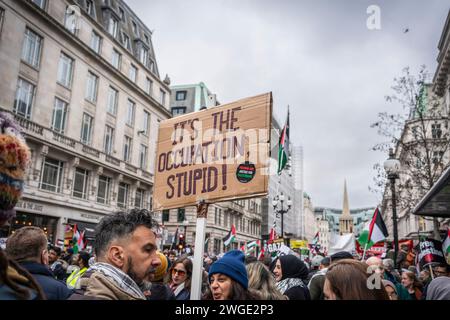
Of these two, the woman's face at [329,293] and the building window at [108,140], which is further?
the building window at [108,140]

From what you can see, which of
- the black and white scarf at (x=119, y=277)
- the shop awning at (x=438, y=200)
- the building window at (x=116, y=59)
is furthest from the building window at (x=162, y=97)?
the black and white scarf at (x=119, y=277)

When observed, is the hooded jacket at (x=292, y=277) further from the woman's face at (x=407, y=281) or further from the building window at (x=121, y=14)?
the building window at (x=121, y=14)

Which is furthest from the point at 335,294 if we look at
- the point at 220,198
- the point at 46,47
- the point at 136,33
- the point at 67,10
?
the point at 136,33

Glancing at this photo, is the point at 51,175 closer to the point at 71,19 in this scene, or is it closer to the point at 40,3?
the point at 71,19

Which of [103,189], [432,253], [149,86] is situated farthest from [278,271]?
[149,86]

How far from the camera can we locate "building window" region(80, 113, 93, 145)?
2769 cm

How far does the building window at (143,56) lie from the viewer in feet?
119

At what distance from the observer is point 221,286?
325cm

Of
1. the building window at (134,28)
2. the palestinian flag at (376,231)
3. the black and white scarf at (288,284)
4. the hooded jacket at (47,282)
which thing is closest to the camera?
the hooded jacket at (47,282)

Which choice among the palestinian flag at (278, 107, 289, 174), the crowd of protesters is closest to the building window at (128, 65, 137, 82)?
the palestinian flag at (278, 107, 289, 174)

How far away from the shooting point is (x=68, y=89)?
26.2 meters

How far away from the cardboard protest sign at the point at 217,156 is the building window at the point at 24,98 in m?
20.8

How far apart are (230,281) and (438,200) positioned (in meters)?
3.83

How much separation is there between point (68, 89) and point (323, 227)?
18263 cm
